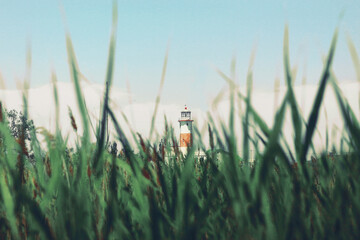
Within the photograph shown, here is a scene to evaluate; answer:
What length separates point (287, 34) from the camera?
0.95 metres

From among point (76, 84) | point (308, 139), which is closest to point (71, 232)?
point (76, 84)

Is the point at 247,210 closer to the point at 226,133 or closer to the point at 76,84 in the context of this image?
the point at 226,133

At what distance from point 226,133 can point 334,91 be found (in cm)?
32

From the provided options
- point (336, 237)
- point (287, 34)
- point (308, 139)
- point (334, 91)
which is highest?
point (287, 34)

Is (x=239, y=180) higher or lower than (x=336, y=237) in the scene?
higher

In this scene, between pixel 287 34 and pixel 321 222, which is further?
pixel 321 222

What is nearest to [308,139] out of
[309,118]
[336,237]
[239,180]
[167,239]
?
[309,118]

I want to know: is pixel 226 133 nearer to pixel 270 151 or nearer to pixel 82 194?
pixel 270 151

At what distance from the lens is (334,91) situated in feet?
3.31

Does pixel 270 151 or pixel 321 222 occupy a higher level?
pixel 270 151

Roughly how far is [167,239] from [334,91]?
60 centimetres

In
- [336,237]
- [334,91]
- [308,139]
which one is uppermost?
[334,91]

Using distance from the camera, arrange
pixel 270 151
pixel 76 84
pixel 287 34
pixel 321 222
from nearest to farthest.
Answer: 1. pixel 270 151
2. pixel 76 84
3. pixel 287 34
4. pixel 321 222

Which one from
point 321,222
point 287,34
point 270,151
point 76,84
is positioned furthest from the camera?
point 321,222
